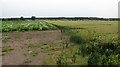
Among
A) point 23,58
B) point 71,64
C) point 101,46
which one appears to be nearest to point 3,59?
point 23,58

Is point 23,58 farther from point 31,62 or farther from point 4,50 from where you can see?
point 4,50

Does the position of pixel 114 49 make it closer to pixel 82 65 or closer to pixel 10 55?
pixel 82 65

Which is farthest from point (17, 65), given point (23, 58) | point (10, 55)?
point (10, 55)

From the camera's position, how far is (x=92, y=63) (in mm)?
11008

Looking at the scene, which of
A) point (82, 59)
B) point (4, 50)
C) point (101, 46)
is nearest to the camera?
point (82, 59)

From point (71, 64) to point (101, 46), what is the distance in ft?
8.29

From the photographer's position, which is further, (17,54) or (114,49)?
(17,54)

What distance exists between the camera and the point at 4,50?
656 inches

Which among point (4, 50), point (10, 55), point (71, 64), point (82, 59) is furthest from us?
point (4, 50)

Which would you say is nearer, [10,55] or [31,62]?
[31,62]

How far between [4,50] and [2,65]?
A: 4297mm

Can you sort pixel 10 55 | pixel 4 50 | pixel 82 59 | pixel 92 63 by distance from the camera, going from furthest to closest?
pixel 4 50 < pixel 10 55 < pixel 82 59 < pixel 92 63

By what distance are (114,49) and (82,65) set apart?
247 cm

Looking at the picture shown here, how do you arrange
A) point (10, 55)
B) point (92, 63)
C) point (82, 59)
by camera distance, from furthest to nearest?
point (10, 55)
point (82, 59)
point (92, 63)
